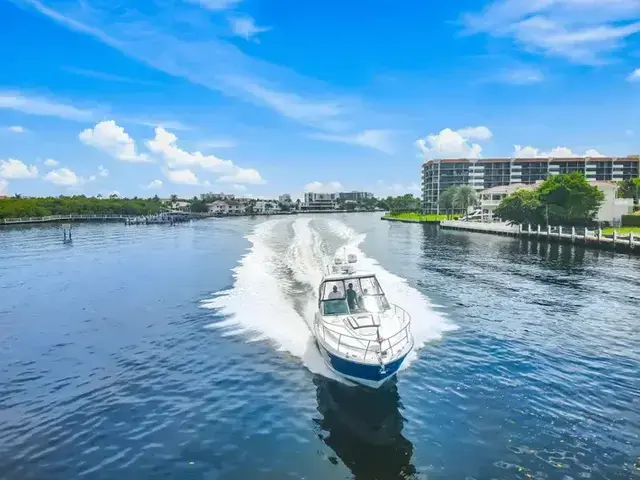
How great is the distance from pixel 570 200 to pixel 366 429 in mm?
80768

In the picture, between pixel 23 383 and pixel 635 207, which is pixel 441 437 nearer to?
pixel 23 383

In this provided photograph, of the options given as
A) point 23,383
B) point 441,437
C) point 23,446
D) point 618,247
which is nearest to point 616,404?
point 441,437

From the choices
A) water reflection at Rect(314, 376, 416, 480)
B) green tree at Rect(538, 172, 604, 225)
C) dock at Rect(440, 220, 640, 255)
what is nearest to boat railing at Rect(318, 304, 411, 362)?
water reflection at Rect(314, 376, 416, 480)

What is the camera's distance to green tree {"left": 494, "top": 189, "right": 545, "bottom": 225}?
8706 centimetres

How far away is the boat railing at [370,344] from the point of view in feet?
51.6

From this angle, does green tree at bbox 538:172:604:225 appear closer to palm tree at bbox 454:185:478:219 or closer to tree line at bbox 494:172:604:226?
tree line at bbox 494:172:604:226

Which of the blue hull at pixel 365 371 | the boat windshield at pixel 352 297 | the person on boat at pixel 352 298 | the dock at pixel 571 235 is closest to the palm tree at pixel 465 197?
the dock at pixel 571 235

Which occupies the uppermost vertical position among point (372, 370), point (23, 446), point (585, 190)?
point (585, 190)

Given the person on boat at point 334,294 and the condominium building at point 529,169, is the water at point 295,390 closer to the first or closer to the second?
the person on boat at point 334,294

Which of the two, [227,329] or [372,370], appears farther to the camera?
[227,329]

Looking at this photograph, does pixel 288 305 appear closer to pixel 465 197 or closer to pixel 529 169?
pixel 465 197

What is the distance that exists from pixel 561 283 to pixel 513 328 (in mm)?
16989

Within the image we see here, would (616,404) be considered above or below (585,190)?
below

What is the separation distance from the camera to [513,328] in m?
25.8
